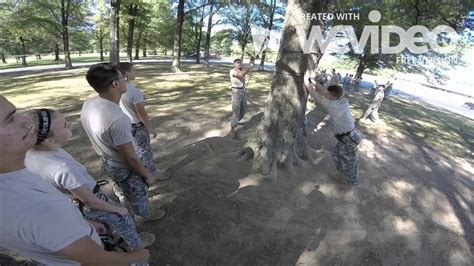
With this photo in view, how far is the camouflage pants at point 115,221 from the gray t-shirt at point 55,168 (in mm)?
358

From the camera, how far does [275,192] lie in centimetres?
502

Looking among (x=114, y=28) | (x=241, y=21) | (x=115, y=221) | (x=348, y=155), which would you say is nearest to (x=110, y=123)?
(x=115, y=221)

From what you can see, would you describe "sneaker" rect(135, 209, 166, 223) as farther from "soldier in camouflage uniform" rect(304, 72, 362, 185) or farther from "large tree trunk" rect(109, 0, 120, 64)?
"large tree trunk" rect(109, 0, 120, 64)

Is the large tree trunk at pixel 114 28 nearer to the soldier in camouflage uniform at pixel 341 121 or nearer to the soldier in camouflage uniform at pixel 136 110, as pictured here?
the soldier in camouflage uniform at pixel 136 110

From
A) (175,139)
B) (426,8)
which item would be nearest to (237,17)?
(426,8)

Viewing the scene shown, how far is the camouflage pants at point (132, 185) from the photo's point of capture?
3170mm

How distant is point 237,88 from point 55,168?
17.1 feet

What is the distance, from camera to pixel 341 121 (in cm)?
482

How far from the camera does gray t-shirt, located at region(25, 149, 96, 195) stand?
2.08 meters

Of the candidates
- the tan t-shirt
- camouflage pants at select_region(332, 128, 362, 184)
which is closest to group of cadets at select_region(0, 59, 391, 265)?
the tan t-shirt

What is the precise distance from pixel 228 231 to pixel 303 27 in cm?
365

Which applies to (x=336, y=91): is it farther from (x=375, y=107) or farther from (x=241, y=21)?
(x=241, y=21)

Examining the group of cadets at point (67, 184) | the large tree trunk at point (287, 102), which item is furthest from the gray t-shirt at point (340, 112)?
the group of cadets at point (67, 184)

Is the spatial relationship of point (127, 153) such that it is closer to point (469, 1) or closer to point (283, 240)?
point (283, 240)
